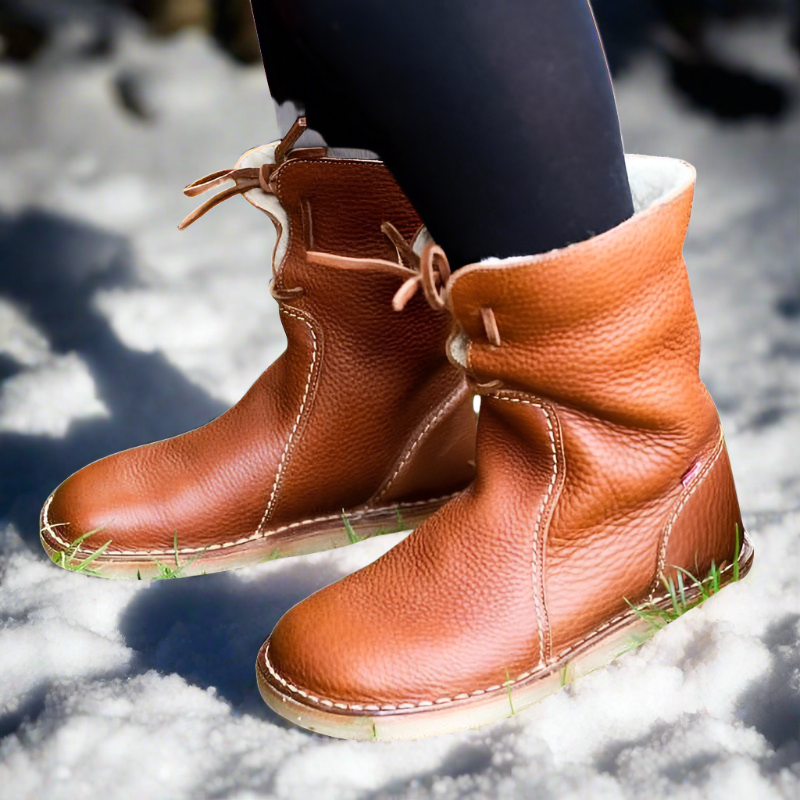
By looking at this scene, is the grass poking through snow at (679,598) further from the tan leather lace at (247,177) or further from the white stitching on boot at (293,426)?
the tan leather lace at (247,177)

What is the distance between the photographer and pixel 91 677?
37.8 inches

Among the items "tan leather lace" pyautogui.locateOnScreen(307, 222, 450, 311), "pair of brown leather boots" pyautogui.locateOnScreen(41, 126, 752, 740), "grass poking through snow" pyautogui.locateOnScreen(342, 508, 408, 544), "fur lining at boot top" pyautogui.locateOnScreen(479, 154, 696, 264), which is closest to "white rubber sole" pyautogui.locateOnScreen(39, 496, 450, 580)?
"grass poking through snow" pyautogui.locateOnScreen(342, 508, 408, 544)

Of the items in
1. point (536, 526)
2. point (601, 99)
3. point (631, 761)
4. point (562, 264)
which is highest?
point (601, 99)

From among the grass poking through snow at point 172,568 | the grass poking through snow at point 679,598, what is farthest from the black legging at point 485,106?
the grass poking through snow at point 172,568

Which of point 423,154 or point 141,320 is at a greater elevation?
point 423,154

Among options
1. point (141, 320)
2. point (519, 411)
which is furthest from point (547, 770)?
point (141, 320)

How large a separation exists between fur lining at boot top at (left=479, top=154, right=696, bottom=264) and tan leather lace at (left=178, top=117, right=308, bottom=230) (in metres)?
0.34

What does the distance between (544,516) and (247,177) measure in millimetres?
505

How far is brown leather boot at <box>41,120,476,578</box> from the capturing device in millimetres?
1077

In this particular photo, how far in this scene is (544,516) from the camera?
0.90 metres

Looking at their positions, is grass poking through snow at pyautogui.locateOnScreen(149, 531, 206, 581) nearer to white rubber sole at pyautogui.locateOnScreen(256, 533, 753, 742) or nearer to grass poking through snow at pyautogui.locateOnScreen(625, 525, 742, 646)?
white rubber sole at pyautogui.locateOnScreen(256, 533, 753, 742)

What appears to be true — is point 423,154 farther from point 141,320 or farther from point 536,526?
point 141,320

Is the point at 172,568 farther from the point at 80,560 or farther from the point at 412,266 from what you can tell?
the point at 412,266

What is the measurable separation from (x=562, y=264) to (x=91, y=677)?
574mm
